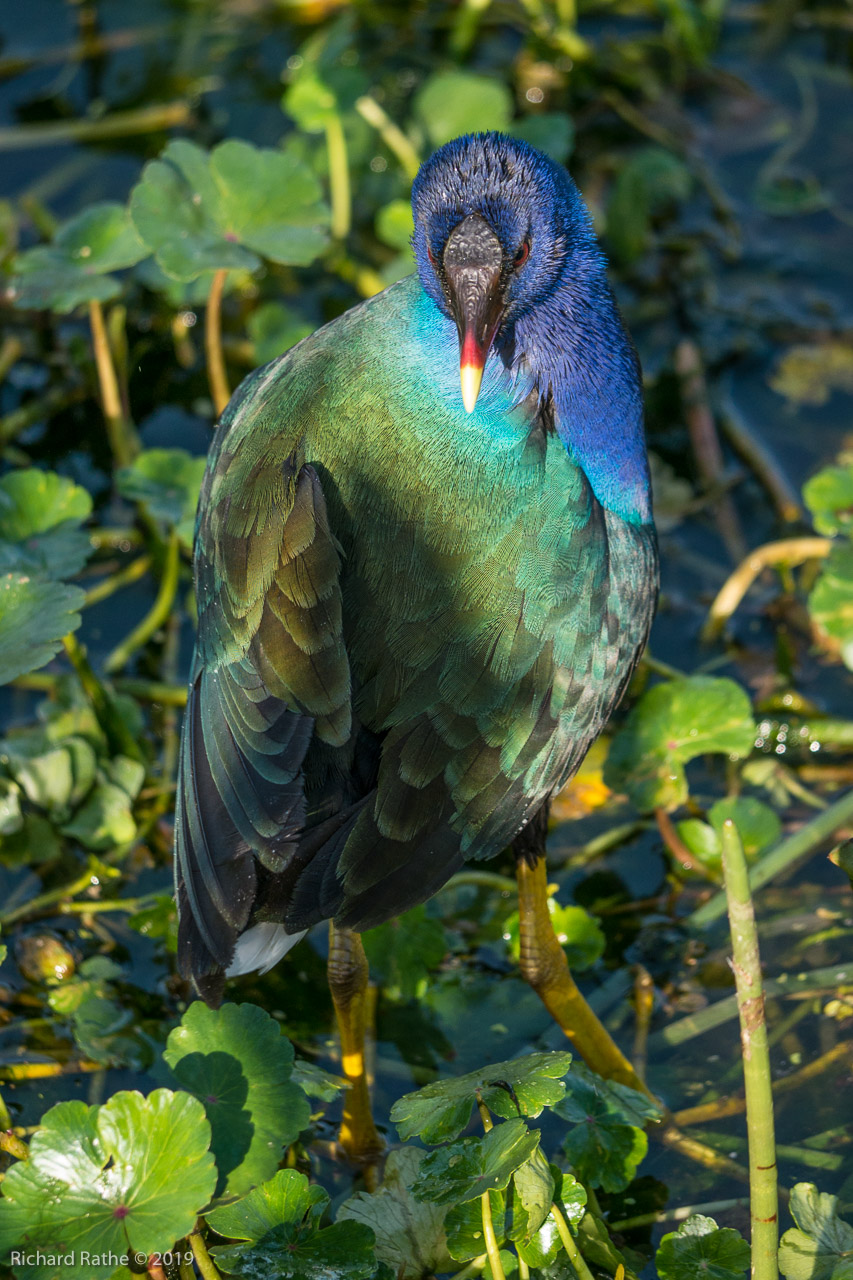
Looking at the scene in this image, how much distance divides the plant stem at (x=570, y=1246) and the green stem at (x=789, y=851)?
0.86m

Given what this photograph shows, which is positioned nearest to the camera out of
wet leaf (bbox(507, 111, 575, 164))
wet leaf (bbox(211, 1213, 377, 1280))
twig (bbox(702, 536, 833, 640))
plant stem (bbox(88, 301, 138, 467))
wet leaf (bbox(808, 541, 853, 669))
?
wet leaf (bbox(211, 1213, 377, 1280))

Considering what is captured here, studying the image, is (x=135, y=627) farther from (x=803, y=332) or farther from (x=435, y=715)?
(x=803, y=332)

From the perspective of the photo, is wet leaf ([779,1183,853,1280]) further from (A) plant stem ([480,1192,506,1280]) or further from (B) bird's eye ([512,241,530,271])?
(B) bird's eye ([512,241,530,271])

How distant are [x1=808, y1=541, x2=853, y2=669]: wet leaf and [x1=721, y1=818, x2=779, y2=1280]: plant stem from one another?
1.19 meters

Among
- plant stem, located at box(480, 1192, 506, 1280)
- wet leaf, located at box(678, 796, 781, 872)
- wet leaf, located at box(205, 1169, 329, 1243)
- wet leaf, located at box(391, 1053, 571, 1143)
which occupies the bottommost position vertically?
wet leaf, located at box(678, 796, 781, 872)

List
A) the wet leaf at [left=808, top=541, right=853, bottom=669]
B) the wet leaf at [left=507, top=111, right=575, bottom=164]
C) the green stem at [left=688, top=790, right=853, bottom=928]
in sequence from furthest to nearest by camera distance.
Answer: the wet leaf at [left=507, top=111, right=575, bottom=164]
the wet leaf at [left=808, top=541, right=853, bottom=669]
the green stem at [left=688, top=790, right=853, bottom=928]

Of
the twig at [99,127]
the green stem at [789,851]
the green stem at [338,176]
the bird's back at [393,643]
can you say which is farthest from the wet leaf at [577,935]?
the twig at [99,127]

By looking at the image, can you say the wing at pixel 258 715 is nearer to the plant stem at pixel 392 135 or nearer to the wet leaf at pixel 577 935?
the wet leaf at pixel 577 935

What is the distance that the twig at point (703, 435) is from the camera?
344 cm

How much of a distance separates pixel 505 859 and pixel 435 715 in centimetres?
87

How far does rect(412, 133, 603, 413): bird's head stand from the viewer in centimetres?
206

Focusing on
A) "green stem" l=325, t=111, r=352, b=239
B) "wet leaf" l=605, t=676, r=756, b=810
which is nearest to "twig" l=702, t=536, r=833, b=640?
"wet leaf" l=605, t=676, r=756, b=810

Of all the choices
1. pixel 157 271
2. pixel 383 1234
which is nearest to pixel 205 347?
pixel 157 271

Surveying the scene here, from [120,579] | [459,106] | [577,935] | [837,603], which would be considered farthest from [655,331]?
[577,935]
